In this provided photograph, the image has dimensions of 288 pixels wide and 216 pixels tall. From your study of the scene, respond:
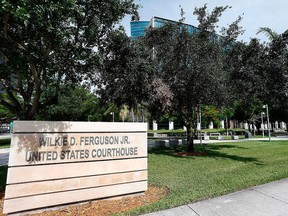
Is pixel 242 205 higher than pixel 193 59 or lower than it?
lower

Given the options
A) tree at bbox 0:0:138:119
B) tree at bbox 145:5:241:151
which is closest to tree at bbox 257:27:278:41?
tree at bbox 145:5:241:151

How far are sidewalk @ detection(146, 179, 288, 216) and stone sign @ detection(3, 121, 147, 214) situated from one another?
1557 mm

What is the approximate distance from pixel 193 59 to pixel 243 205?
811 centimetres

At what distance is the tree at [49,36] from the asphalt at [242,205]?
4.45 m

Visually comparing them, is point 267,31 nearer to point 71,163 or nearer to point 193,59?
point 193,59

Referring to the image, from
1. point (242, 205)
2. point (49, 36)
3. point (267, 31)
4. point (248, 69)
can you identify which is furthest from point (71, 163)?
point (267, 31)

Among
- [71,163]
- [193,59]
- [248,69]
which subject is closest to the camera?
[71,163]

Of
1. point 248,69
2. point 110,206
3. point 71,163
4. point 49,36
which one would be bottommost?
point 110,206

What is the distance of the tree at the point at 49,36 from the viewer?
13.6 feet

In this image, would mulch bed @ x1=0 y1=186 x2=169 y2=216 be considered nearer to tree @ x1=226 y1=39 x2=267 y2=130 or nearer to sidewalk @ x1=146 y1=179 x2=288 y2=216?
sidewalk @ x1=146 y1=179 x2=288 y2=216

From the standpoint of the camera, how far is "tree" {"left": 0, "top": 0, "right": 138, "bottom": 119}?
413 cm

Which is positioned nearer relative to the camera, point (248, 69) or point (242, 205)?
point (242, 205)

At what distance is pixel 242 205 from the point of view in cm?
438

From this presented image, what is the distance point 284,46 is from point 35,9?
397 inches
